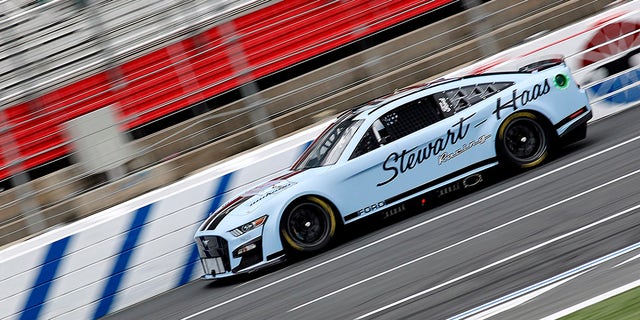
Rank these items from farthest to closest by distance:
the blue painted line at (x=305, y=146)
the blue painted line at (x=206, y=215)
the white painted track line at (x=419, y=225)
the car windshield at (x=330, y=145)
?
the blue painted line at (x=305, y=146), the blue painted line at (x=206, y=215), the car windshield at (x=330, y=145), the white painted track line at (x=419, y=225)

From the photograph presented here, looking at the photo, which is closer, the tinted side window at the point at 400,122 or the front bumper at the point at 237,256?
the front bumper at the point at 237,256

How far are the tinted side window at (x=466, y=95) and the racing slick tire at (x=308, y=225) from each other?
1.84 metres

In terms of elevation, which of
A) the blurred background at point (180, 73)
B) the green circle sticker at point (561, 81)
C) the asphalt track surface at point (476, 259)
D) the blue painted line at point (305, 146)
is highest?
the blurred background at point (180, 73)

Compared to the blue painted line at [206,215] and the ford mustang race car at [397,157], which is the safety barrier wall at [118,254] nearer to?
the blue painted line at [206,215]

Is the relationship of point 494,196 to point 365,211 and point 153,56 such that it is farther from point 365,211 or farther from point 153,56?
point 153,56

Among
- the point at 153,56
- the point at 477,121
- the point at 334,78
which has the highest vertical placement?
the point at 153,56

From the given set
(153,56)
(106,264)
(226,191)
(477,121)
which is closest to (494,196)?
(477,121)

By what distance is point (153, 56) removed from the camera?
13.0 m

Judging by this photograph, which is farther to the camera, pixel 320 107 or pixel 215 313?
pixel 320 107

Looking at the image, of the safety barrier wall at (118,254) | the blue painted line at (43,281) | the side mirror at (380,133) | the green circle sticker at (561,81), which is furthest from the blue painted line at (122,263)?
the green circle sticker at (561,81)

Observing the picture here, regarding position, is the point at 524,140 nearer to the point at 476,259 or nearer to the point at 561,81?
the point at 561,81

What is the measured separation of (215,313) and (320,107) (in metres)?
4.74

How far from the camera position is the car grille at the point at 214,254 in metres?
9.92

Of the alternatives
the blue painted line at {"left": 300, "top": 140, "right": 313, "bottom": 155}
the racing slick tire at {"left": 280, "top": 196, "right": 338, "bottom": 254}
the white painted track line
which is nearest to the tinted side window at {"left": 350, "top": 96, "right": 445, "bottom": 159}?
the racing slick tire at {"left": 280, "top": 196, "right": 338, "bottom": 254}
